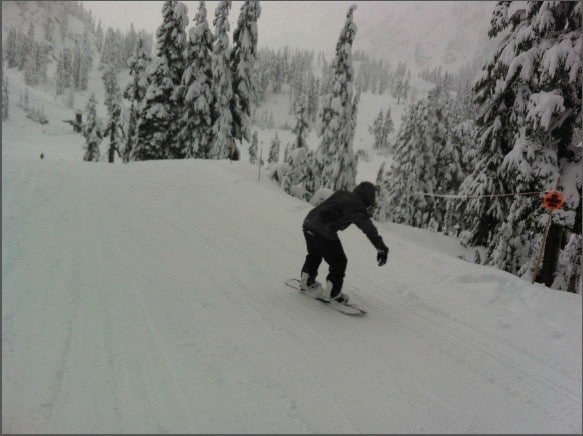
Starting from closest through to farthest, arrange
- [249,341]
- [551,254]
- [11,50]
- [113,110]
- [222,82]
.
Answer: [249,341]
[551,254]
[222,82]
[113,110]
[11,50]

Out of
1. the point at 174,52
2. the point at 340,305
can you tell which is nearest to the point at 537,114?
the point at 340,305

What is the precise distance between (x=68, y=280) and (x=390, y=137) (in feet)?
490

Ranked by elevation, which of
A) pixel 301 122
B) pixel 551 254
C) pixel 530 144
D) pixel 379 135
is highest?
pixel 379 135

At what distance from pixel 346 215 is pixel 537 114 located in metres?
7.40

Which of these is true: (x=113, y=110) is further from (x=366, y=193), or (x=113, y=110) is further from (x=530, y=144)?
(x=366, y=193)

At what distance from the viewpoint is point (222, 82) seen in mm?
29547

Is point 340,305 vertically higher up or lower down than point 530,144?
lower down

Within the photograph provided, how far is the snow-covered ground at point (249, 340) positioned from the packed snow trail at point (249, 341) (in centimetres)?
2

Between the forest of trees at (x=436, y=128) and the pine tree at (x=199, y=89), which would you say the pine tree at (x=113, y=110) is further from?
the pine tree at (x=199, y=89)

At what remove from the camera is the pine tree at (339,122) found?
85.4 ft

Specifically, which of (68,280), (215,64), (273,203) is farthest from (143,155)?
(68,280)

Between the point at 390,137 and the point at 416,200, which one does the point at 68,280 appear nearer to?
the point at 416,200

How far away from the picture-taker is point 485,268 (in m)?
8.04

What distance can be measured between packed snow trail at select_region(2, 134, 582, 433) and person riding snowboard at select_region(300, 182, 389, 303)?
600 mm
